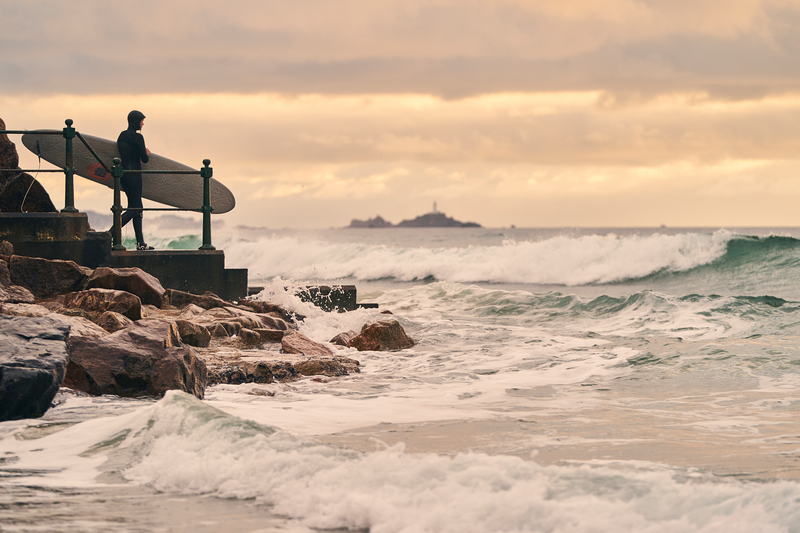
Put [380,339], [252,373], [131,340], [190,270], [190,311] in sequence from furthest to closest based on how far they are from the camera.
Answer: [190,270] → [380,339] → [190,311] → [252,373] → [131,340]

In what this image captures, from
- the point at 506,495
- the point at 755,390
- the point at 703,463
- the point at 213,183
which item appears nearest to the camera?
the point at 506,495

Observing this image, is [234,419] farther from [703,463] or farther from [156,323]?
[703,463]

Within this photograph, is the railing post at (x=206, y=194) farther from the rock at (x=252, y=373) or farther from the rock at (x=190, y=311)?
the rock at (x=252, y=373)

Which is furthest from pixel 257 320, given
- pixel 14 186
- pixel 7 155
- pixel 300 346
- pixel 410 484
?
pixel 410 484

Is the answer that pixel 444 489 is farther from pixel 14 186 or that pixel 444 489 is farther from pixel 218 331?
pixel 14 186

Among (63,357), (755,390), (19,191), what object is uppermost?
(19,191)

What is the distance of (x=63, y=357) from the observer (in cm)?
523

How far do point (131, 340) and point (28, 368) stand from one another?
3.56 feet

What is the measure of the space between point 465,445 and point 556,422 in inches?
41.7

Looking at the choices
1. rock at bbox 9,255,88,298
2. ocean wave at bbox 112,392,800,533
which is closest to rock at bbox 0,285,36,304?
rock at bbox 9,255,88,298

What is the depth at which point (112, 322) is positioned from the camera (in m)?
6.87

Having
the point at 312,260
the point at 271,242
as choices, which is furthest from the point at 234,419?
the point at 271,242

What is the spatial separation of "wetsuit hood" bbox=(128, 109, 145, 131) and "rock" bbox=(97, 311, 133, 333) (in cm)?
464

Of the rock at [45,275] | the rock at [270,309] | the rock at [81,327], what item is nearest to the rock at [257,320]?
the rock at [270,309]
